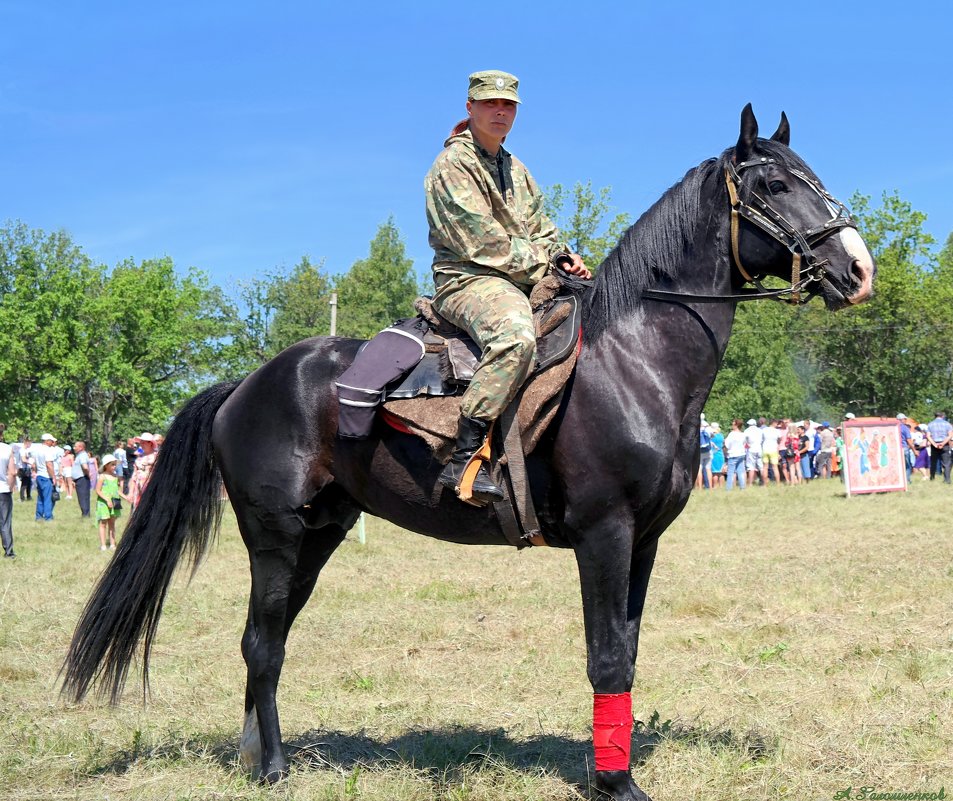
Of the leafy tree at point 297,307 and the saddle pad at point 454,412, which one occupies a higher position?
the leafy tree at point 297,307

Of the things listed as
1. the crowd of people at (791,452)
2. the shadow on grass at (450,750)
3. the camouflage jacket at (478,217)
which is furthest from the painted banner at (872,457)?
the camouflage jacket at (478,217)

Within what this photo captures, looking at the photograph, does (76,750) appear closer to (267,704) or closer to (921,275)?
(267,704)

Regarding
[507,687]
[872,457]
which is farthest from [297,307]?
[507,687]

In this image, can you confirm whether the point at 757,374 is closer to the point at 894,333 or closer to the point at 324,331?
the point at 894,333

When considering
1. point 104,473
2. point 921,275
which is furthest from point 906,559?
point 921,275

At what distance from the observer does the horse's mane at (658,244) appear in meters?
4.84

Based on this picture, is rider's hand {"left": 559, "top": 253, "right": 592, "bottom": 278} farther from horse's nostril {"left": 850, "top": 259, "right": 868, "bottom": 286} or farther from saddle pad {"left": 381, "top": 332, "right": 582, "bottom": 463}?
horse's nostril {"left": 850, "top": 259, "right": 868, "bottom": 286}

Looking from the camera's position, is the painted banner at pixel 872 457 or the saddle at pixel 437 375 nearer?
the saddle at pixel 437 375

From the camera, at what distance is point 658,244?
489 centimetres

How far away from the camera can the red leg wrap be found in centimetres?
466

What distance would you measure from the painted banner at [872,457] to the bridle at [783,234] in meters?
20.0

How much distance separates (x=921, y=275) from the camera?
5300 cm

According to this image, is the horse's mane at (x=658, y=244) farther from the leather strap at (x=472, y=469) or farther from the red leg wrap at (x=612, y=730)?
the red leg wrap at (x=612, y=730)

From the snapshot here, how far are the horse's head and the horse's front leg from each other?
59.0 inches
